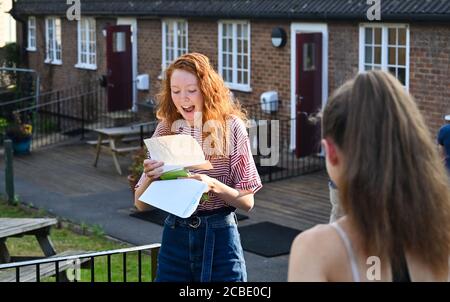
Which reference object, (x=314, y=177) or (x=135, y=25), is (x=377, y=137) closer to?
(x=314, y=177)

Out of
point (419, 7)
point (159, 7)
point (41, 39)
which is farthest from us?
point (41, 39)

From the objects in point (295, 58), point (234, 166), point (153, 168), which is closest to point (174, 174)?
point (153, 168)

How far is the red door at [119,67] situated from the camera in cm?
1997

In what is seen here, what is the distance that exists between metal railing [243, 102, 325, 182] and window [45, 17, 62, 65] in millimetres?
9088

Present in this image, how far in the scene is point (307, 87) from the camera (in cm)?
1477

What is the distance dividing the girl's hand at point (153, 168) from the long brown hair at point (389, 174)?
5.39 feet

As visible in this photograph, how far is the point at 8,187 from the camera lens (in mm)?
12805

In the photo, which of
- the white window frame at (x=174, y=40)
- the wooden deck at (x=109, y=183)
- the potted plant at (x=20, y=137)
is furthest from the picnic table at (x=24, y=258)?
the white window frame at (x=174, y=40)

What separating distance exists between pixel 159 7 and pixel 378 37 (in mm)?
6501

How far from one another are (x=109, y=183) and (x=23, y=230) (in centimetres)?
684

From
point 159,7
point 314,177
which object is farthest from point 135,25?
point 314,177

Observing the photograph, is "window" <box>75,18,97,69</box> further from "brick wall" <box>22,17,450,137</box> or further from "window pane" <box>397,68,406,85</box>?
"window pane" <box>397,68,406,85</box>

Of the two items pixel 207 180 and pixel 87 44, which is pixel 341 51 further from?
pixel 207 180

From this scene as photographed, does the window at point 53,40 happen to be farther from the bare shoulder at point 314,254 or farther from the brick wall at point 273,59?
the bare shoulder at point 314,254
